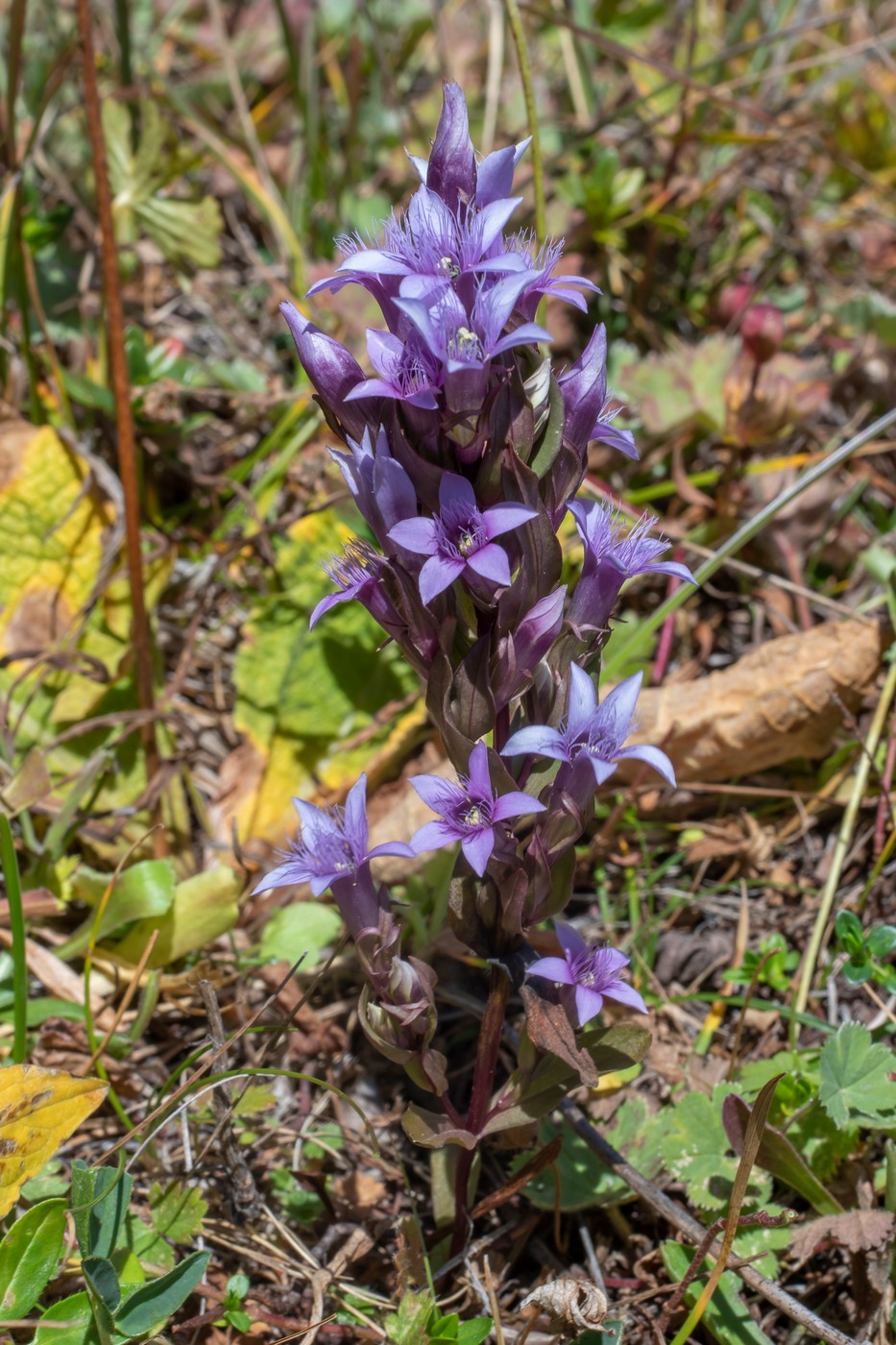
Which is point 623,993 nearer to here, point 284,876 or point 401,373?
point 284,876

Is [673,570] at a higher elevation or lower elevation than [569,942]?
higher

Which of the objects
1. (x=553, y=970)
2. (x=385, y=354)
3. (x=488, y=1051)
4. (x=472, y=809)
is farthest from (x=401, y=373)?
(x=488, y=1051)

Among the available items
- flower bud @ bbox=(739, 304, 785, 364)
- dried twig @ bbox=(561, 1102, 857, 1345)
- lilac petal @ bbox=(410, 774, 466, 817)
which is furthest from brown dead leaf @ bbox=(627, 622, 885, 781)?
lilac petal @ bbox=(410, 774, 466, 817)

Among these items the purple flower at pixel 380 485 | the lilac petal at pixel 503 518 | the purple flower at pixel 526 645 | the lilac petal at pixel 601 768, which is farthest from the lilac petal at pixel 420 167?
the lilac petal at pixel 601 768

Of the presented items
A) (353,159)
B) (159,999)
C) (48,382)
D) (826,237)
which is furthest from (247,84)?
(159,999)

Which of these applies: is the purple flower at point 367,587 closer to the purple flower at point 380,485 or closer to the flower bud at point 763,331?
the purple flower at point 380,485

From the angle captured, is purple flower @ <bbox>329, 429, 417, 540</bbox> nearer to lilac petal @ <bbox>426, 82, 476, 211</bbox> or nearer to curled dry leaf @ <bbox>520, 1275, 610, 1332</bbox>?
lilac petal @ <bbox>426, 82, 476, 211</bbox>

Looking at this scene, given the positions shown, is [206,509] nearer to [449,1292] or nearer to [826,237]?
[449,1292]
